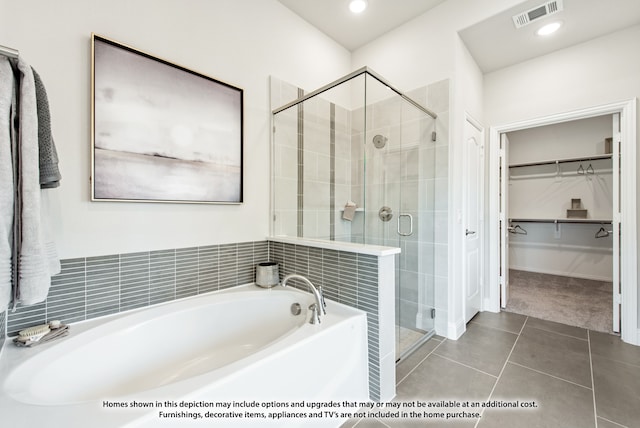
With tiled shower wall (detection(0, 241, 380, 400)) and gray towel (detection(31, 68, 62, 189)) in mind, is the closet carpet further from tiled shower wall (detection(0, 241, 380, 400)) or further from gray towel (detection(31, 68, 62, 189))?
gray towel (detection(31, 68, 62, 189))

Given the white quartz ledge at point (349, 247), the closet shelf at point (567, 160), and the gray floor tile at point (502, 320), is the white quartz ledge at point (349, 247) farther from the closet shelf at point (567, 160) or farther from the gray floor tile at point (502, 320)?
the closet shelf at point (567, 160)

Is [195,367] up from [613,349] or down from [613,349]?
up

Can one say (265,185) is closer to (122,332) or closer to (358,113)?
(358,113)

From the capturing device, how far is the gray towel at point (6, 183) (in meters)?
Answer: 0.85

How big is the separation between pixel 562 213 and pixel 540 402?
4.10 m

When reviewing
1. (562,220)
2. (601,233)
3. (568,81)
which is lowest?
(601,233)

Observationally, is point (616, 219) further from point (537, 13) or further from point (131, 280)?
point (131, 280)

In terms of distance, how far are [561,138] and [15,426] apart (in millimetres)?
6252

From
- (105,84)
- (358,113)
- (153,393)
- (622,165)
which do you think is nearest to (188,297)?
(153,393)

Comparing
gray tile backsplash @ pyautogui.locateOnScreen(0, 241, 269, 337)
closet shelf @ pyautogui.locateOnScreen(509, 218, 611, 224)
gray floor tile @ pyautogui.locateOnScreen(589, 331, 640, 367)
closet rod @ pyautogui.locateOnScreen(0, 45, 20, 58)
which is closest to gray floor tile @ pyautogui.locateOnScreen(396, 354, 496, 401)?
gray floor tile @ pyautogui.locateOnScreen(589, 331, 640, 367)

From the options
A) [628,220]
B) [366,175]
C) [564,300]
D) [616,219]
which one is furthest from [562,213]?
[366,175]

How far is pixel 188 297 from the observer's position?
184cm

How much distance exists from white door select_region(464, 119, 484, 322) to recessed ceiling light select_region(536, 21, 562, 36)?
0.86m

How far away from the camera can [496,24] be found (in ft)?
7.28
